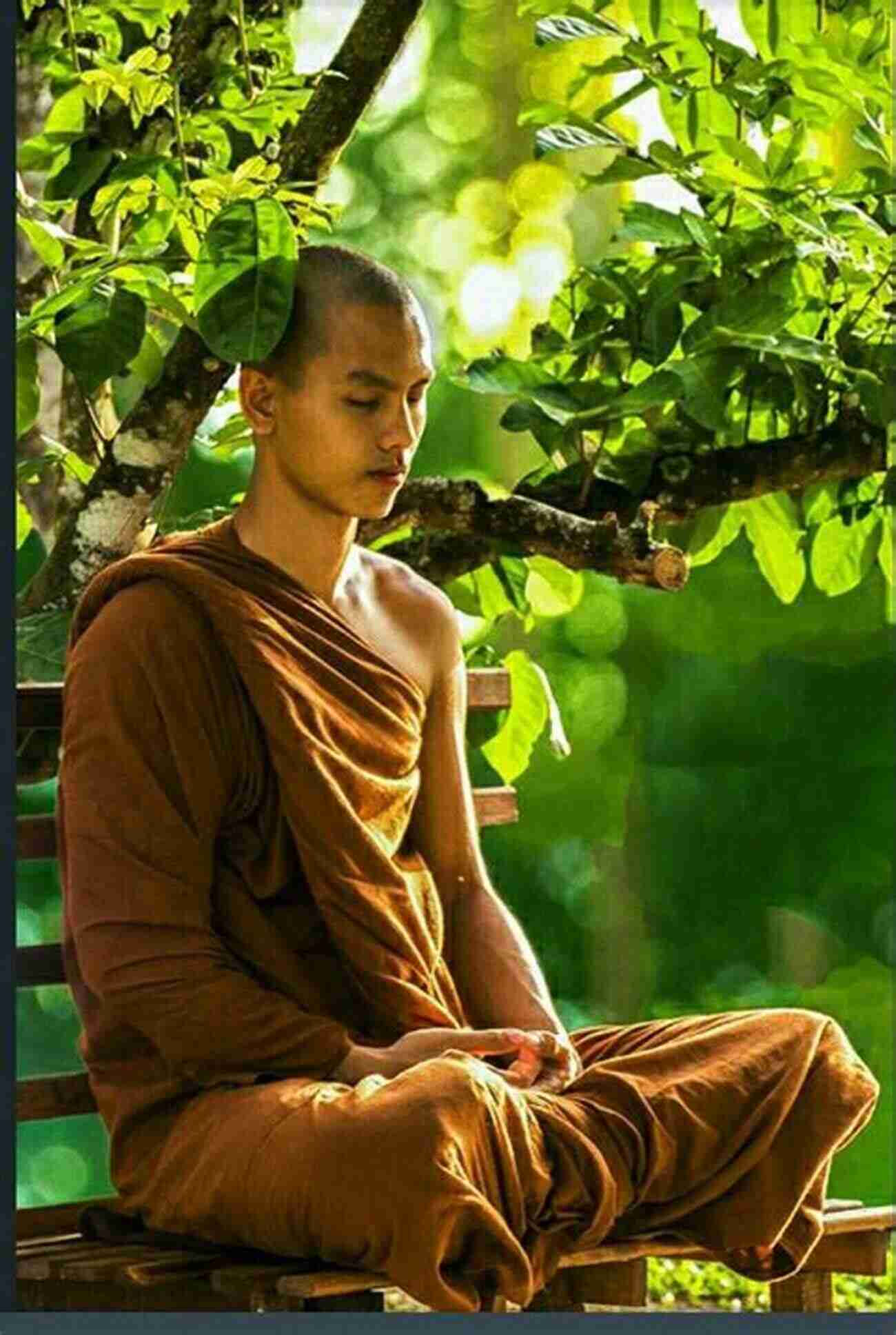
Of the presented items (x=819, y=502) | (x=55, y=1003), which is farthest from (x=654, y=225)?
(x=55, y=1003)

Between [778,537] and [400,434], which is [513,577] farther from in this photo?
[400,434]

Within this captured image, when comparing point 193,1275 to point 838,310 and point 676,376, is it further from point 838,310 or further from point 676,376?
point 838,310

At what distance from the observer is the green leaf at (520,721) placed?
340 centimetres

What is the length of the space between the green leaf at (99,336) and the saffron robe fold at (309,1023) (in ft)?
0.73

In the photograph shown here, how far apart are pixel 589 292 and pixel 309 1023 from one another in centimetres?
112

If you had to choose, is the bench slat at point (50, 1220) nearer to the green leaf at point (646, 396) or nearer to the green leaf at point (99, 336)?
the green leaf at point (99, 336)

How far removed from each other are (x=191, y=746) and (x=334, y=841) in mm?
160

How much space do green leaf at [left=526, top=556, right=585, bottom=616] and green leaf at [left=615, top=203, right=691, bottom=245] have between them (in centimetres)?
49

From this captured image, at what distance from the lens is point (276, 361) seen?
107 inches

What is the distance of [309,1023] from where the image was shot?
2533 millimetres

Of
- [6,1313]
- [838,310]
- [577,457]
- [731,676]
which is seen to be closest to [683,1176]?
[6,1313]

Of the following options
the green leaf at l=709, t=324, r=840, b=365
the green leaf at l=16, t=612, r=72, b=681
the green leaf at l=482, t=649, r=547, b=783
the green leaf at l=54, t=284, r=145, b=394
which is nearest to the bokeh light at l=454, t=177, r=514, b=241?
the green leaf at l=482, t=649, r=547, b=783

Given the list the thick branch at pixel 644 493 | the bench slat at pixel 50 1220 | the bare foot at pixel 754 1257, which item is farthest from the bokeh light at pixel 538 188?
the bare foot at pixel 754 1257

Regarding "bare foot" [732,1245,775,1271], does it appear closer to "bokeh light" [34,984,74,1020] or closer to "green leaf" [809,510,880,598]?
"green leaf" [809,510,880,598]
